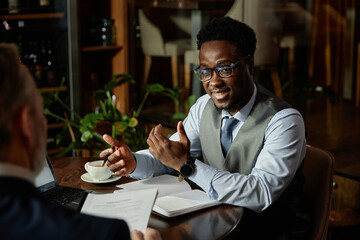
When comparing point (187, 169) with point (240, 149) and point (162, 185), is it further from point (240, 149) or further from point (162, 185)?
point (240, 149)

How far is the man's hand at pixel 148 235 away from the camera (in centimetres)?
127

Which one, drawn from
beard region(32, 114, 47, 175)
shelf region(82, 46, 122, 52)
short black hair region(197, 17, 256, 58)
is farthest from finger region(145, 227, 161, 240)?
shelf region(82, 46, 122, 52)

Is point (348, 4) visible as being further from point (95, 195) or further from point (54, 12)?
point (95, 195)

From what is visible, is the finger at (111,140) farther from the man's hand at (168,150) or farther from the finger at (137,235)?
the finger at (137,235)

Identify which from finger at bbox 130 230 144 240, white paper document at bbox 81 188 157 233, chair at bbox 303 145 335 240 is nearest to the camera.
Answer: finger at bbox 130 230 144 240

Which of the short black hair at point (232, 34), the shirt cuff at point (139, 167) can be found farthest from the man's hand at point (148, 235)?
the short black hair at point (232, 34)

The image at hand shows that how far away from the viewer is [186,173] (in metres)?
1.72

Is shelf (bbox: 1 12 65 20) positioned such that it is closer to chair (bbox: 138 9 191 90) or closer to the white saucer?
chair (bbox: 138 9 191 90)

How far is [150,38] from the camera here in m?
4.16

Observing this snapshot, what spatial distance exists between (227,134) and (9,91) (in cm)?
121

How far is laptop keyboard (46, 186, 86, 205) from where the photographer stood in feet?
5.23

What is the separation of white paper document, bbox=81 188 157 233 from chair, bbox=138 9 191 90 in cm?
252

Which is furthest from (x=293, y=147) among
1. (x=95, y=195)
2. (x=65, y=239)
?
(x=65, y=239)

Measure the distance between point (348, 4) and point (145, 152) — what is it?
6.96 feet
